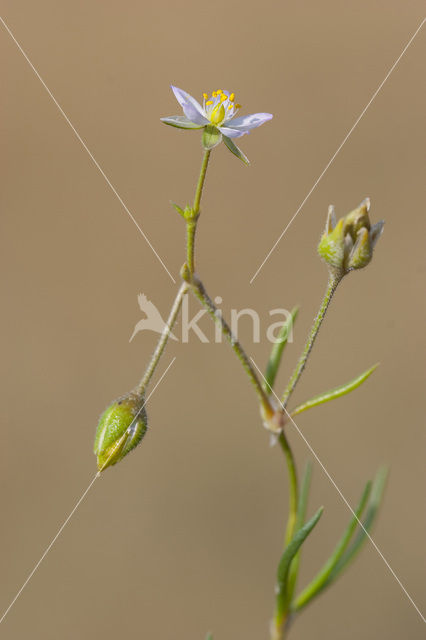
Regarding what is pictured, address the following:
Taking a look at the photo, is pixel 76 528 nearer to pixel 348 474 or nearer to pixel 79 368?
pixel 79 368

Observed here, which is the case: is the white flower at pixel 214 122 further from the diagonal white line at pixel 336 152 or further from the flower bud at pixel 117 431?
the diagonal white line at pixel 336 152

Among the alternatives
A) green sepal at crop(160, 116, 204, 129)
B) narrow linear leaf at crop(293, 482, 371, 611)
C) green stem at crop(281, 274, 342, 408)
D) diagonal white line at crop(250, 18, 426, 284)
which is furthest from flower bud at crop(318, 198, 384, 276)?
diagonal white line at crop(250, 18, 426, 284)

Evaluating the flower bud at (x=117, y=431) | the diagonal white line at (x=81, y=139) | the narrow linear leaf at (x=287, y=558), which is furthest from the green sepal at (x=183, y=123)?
the diagonal white line at (x=81, y=139)

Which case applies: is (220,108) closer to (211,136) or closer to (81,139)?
(211,136)

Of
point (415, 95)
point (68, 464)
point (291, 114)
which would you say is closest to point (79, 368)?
point (68, 464)

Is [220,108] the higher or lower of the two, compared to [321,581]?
higher

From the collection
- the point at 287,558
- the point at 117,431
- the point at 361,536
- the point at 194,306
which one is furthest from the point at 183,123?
the point at 194,306
